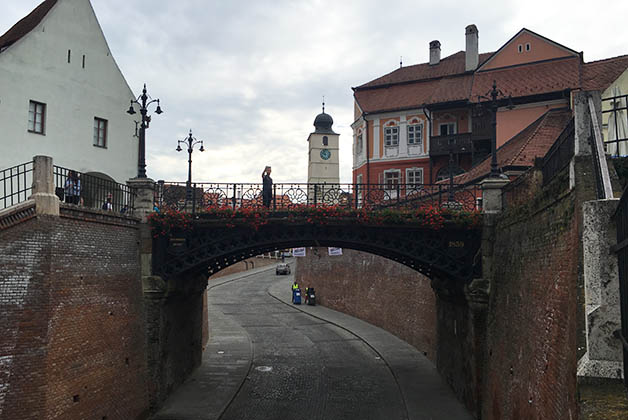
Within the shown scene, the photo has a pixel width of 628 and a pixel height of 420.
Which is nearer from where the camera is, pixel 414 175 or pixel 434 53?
pixel 414 175

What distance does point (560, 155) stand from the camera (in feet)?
34.5

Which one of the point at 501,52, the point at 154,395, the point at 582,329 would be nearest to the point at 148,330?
the point at 154,395

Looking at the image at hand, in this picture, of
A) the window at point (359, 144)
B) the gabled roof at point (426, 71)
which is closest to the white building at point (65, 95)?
the window at point (359, 144)

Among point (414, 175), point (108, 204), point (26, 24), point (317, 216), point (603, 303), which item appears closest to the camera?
point (603, 303)

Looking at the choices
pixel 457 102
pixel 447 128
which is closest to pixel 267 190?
pixel 457 102

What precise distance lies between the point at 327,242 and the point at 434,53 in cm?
3111

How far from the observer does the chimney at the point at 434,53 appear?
143 ft

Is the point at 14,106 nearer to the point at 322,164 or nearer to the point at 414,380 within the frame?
the point at 414,380

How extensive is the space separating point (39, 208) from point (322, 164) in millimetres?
69607

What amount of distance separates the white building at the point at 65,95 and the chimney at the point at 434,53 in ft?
87.7

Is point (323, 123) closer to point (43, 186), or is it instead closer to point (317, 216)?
point (317, 216)

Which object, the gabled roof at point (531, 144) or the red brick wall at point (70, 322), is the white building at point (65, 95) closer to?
the red brick wall at point (70, 322)

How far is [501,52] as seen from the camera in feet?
113

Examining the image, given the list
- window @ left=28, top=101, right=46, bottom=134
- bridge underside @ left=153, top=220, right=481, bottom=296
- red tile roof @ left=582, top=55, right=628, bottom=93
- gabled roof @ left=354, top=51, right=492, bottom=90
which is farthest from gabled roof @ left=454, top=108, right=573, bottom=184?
window @ left=28, top=101, right=46, bottom=134
